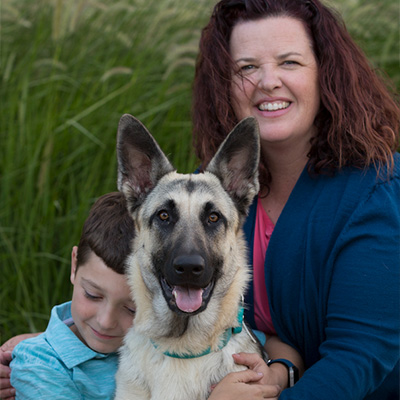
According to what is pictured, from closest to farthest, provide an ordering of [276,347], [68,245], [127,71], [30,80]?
[276,347], [68,245], [127,71], [30,80]

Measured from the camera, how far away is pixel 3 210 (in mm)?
4211

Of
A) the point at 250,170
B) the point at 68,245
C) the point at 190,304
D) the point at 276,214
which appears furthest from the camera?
the point at 68,245

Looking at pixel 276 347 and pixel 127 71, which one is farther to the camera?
pixel 127 71

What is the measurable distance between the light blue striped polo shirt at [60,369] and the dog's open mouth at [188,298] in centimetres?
75

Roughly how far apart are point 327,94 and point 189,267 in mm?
1546

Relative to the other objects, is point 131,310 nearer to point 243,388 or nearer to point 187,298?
point 187,298

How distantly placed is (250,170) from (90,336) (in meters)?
1.36

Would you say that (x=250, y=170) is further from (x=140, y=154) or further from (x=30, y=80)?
(x=30, y=80)

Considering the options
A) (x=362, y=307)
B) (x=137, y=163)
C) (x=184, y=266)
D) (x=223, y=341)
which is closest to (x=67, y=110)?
(x=137, y=163)

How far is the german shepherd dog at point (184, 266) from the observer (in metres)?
2.68

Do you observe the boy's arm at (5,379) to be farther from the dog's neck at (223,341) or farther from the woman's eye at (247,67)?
Result: the woman's eye at (247,67)

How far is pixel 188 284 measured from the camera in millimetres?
2613

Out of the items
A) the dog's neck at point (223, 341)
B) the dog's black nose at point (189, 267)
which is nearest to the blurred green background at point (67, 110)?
the dog's neck at point (223, 341)

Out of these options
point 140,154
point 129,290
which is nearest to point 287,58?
point 140,154
